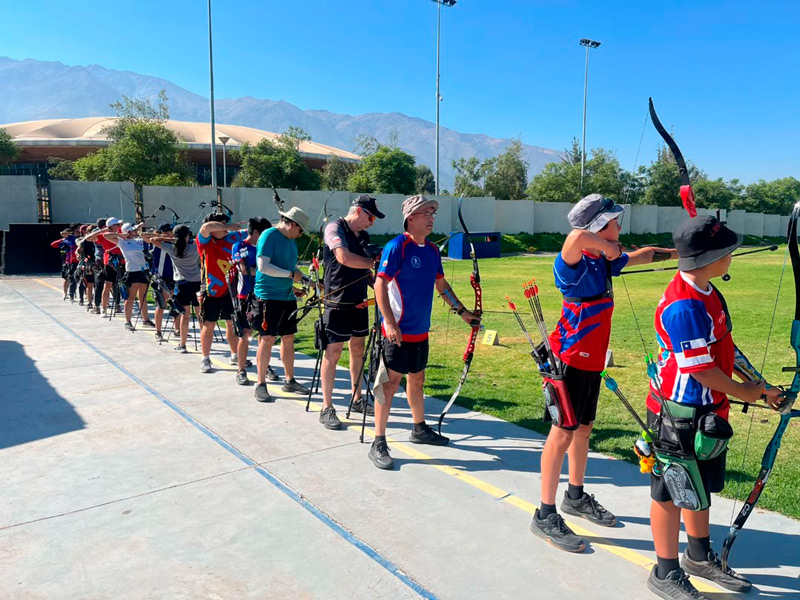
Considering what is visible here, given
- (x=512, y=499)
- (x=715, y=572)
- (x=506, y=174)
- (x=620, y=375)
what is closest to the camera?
(x=715, y=572)

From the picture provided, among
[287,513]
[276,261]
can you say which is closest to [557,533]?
[287,513]

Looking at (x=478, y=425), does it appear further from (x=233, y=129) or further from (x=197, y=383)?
(x=233, y=129)

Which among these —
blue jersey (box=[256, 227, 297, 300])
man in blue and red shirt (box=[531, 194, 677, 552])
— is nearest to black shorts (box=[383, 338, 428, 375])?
man in blue and red shirt (box=[531, 194, 677, 552])

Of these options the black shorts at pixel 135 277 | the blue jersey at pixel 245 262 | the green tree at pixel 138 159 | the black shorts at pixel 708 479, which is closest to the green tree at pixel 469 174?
the green tree at pixel 138 159

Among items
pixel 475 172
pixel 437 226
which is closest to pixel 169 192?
pixel 437 226

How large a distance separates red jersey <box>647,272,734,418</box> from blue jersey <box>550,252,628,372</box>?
1.67 feet

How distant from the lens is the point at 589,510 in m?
3.68

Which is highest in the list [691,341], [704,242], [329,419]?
[704,242]

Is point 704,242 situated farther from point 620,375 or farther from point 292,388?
point 620,375

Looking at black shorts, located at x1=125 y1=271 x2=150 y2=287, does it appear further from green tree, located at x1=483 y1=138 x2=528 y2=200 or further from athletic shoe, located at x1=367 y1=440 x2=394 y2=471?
green tree, located at x1=483 y1=138 x2=528 y2=200

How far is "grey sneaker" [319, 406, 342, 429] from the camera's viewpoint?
5363 millimetres

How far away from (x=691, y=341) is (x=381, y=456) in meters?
2.53

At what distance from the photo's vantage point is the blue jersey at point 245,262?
6711 mm

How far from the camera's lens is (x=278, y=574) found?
3.09 m
